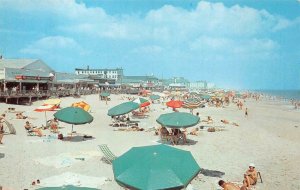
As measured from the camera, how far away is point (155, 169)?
737cm

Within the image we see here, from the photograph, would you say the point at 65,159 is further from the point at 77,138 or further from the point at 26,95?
the point at 26,95

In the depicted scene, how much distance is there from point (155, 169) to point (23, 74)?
153 feet

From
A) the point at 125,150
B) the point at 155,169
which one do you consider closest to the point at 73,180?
the point at 155,169

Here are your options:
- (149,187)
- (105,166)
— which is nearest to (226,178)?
(105,166)

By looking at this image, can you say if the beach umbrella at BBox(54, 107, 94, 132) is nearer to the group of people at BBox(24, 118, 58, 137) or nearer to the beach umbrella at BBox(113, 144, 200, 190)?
the group of people at BBox(24, 118, 58, 137)

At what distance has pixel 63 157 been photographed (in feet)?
46.1

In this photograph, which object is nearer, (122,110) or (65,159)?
(65,159)

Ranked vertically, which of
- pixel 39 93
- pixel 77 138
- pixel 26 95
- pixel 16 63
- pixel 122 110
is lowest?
pixel 77 138

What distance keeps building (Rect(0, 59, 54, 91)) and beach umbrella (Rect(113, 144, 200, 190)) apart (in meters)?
40.7

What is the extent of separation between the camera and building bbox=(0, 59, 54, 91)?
1812 inches

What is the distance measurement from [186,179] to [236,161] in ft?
25.6

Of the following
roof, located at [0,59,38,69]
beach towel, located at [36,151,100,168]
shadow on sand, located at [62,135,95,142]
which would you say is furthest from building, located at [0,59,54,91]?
beach towel, located at [36,151,100,168]

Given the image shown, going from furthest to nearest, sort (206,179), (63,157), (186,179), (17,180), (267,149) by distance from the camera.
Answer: (267,149) < (63,157) < (206,179) < (17,180) < (186,179)

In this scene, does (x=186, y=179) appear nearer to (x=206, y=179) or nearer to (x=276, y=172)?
(x=206, y=179)
